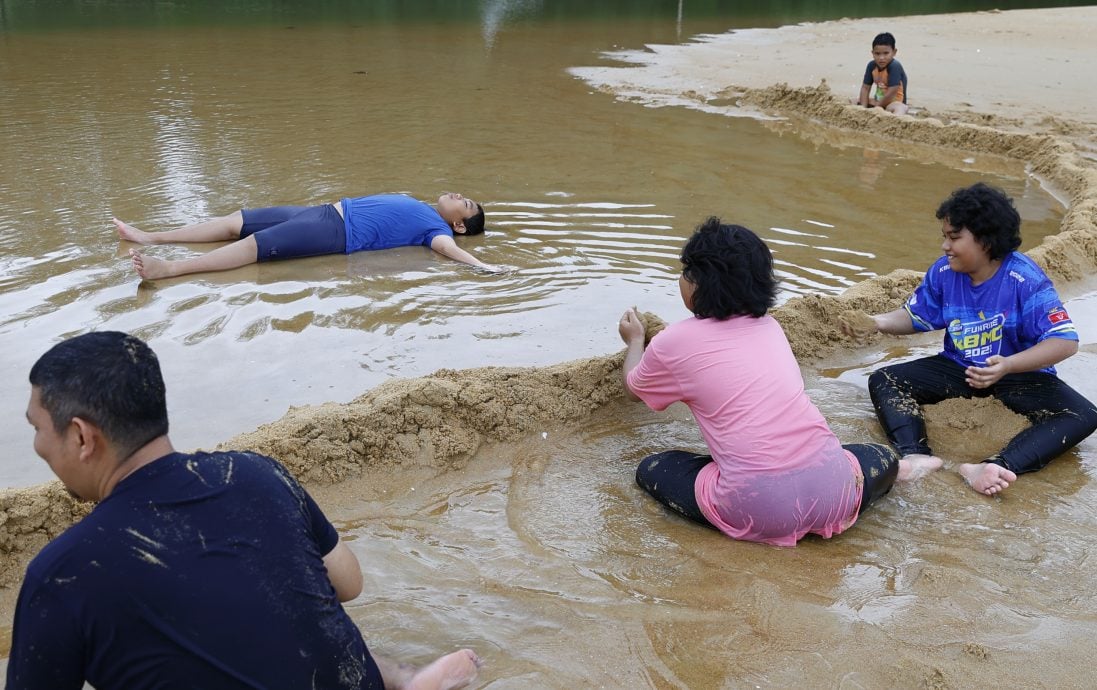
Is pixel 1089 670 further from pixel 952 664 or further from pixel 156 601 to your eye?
pixel 156 601

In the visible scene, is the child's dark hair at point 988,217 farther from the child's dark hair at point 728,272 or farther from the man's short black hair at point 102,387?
the man's short black hair at point 102,387

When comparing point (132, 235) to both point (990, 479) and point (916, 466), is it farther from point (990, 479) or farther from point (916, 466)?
point (990, 479)

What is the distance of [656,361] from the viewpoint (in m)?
3.38

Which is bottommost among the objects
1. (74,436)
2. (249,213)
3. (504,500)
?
(504,500)

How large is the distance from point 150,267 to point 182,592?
12.6 feet

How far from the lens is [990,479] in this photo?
3490mm

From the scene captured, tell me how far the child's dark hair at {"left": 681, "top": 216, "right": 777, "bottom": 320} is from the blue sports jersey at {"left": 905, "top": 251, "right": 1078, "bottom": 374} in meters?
1.21

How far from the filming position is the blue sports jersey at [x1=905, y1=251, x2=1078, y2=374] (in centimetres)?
377

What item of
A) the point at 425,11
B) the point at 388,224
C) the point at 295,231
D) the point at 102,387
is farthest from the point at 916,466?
the point at 425,11

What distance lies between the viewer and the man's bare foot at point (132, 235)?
19.2ft

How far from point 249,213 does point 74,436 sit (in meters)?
4.44

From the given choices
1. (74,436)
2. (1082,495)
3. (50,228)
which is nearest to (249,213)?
(50,228)

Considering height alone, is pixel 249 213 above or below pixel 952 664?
above

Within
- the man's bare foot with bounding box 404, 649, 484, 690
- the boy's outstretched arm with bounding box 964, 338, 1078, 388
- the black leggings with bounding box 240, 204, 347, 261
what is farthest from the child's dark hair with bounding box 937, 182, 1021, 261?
the black leggings with bounding box 240, 204, 347, 261
